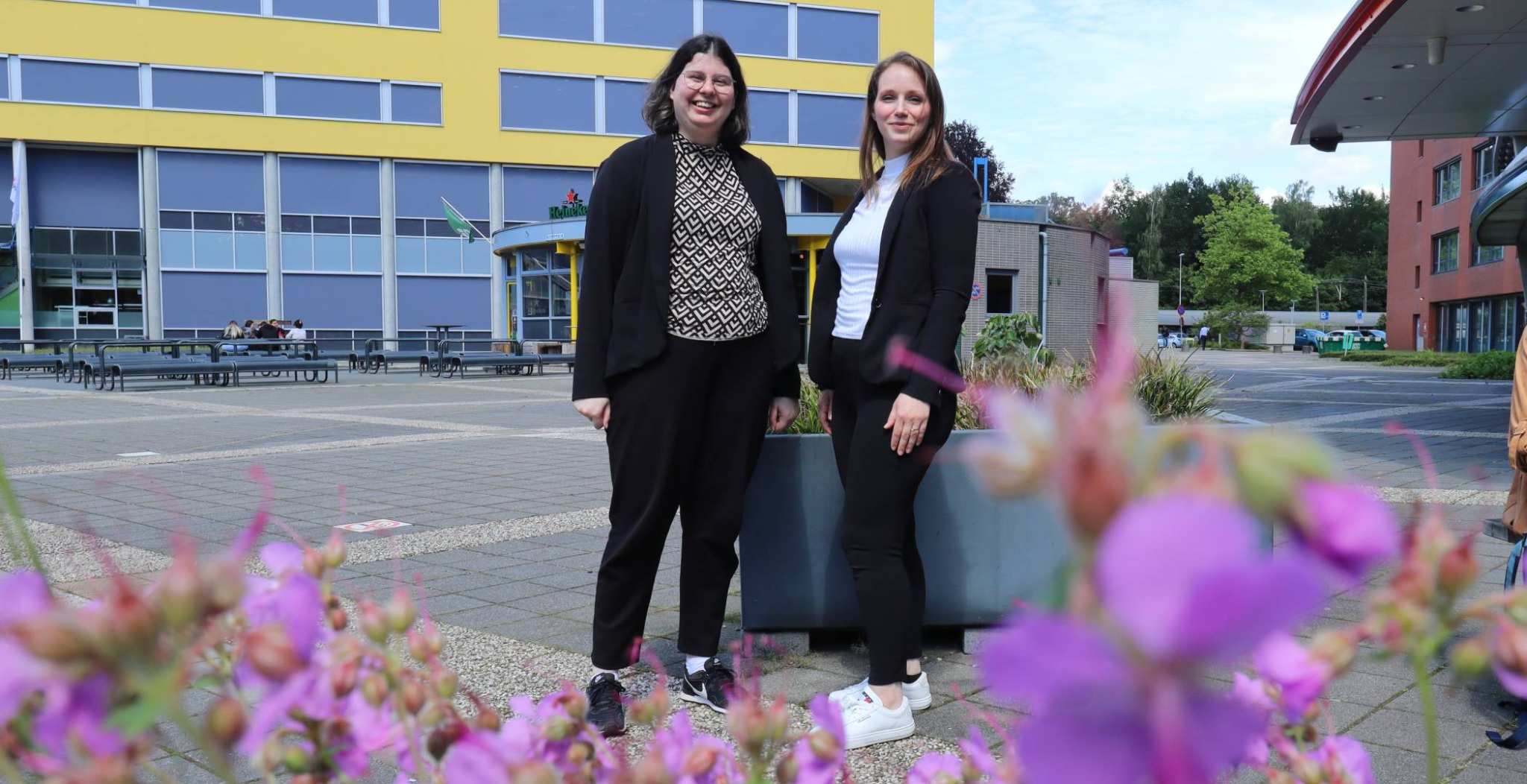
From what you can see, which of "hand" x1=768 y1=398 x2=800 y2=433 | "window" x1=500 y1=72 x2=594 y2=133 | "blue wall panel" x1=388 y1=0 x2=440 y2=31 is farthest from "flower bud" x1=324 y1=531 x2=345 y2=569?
"blue wall panel" x1=388 y1=0 x2=440 y2=31

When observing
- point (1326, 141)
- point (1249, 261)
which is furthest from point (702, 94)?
point (1249, 261)

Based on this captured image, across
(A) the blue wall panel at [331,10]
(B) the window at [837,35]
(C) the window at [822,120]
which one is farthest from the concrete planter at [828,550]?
(B) the window at [837,35]

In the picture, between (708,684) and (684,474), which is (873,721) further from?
(684,474)

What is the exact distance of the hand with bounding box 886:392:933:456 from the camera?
2.89 metres

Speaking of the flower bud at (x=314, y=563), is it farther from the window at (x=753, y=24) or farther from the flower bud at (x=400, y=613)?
the window at (x=753, y=24)

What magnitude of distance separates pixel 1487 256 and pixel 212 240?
39.4 meters

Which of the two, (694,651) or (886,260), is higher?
(886,260)

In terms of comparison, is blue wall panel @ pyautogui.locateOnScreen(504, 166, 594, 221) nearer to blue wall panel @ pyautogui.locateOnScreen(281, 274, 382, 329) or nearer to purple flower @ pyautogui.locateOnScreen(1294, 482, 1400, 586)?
blue wall panel @ pyautogui.locateOnScreen(281, 274, 382, 329)

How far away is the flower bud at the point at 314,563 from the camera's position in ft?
2.02

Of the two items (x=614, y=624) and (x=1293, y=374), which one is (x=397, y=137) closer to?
(x=1293, y=374)

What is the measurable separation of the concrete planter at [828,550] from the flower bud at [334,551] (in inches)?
122

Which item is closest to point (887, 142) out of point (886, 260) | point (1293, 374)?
point (886, 260)

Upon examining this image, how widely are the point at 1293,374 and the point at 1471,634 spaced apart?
27.3m

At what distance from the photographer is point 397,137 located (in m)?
32.0
